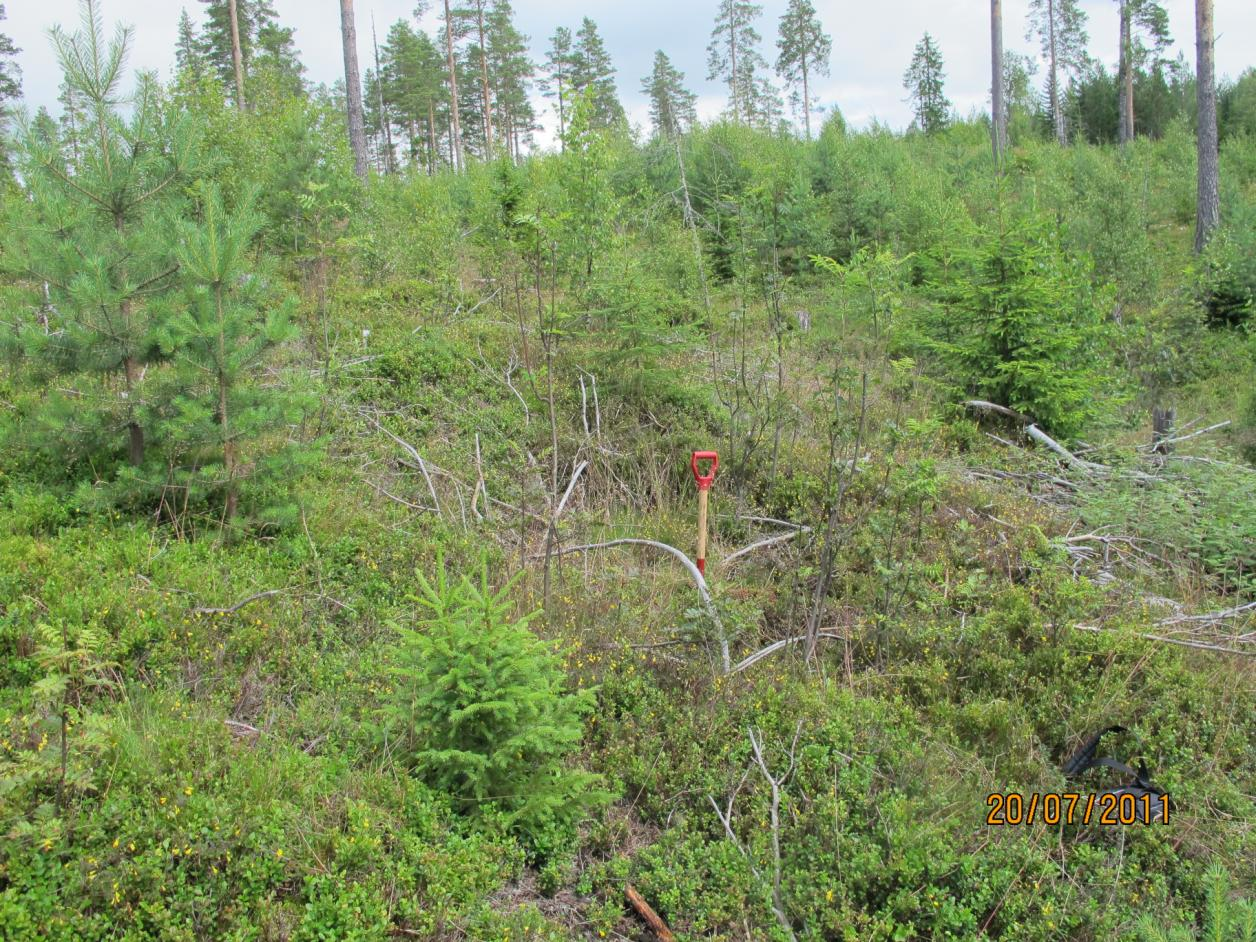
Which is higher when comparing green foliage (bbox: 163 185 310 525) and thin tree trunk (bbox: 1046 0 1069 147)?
thin tree trunk (bbox: 1046 0 1069 147)

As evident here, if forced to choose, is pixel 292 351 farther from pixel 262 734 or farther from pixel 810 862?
pixel 810 862

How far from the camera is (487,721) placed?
10.3ft

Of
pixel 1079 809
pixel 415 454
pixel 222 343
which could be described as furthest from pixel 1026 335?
pixel 222 343

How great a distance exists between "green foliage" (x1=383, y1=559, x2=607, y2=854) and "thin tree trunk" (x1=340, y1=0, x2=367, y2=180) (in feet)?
41.1

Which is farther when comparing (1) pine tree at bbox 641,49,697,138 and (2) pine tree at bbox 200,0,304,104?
(1) pine tree at bbox 641,49,697,138

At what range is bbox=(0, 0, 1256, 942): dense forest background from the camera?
2947 millimetres

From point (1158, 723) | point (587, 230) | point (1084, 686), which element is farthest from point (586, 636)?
point (587, 230)

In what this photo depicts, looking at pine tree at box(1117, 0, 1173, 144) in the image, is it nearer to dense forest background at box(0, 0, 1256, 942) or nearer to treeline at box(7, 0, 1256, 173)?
treeline at box(7, 0, 1256, 173)

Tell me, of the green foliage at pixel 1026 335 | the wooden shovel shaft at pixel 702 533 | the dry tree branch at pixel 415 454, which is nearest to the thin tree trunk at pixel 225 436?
the dry tree branch at pixel 415 454

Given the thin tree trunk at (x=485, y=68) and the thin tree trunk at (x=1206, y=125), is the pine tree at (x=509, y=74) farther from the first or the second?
the thin tree trunk at (x=1206, y=125)

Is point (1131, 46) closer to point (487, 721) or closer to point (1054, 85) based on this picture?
point (1054, 85)

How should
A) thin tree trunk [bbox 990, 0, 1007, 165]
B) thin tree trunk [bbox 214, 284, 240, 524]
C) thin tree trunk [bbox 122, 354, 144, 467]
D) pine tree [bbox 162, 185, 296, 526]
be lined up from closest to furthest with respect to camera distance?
pine tree [bbox 162, 185, 296, 526] → thin tree trunk [bbox 214, 284, 240, 524] → thin tree trunk [bbox 122, 354, 144, 467] → thin tree trunk [bbox 990, 0, 1007, 165]

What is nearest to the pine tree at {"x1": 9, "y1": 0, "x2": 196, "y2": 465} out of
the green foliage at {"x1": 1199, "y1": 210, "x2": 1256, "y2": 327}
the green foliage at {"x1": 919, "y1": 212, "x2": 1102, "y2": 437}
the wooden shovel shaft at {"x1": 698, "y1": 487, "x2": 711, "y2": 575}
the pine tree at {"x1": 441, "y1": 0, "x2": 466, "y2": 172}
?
the wooden shovel shaft at {"x1": 698, "y1": 487, "x2": 711, "y2": 575}

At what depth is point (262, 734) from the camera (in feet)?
11.0
